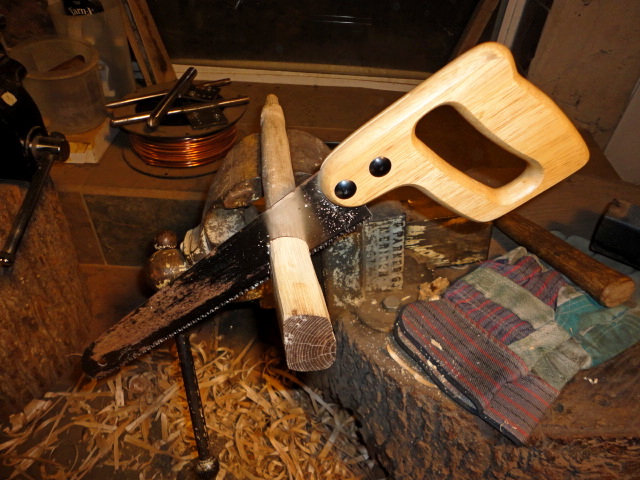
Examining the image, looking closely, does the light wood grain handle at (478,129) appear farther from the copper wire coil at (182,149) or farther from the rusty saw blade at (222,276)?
the copper wire coil at (182,149)

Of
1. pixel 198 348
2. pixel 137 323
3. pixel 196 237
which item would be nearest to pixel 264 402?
pixel 198 348

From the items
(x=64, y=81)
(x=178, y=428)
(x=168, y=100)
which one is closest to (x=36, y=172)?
(x=168, y=100)

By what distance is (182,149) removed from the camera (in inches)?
87.9

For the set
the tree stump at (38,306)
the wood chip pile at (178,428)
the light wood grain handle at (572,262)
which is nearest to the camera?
the light wood grain handle at (572,262)

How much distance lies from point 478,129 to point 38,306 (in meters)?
1.63

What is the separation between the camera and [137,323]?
3.87ft

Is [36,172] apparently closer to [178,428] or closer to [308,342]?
[178,428]

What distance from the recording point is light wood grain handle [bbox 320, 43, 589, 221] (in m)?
0.81

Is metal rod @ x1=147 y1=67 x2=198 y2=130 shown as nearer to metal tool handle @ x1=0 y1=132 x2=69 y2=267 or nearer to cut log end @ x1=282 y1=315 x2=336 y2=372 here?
metal tool handle @ x1=0 y1=132 x2=69 y2=267

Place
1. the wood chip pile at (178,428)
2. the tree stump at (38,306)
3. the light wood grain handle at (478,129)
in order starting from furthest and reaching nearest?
the wood chip pile at (178,428), the tree stump at (38,306), the light wood grain handle at (478,129)

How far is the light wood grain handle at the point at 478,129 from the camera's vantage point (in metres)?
0.81

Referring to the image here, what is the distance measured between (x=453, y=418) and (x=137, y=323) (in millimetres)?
832

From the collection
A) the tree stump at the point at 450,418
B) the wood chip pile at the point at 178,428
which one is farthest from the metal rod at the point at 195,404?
the tree stump at the point at 450,418

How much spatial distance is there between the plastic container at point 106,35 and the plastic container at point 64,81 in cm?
19
